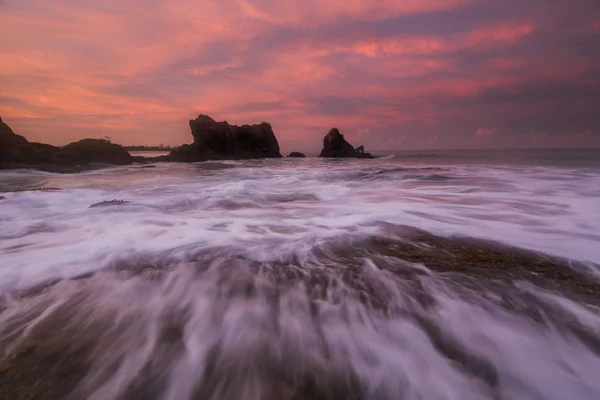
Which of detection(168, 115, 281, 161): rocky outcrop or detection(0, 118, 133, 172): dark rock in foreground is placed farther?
detection(168, 115, 281, 161): rocky outcrop

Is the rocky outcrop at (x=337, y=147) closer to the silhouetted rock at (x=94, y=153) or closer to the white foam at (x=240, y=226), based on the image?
the silhouetted rock at (x=94, y=153)

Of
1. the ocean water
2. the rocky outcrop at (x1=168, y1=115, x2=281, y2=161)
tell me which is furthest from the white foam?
the rocky outcrop at (x1=168, y1=115, x2=281, y2=161)

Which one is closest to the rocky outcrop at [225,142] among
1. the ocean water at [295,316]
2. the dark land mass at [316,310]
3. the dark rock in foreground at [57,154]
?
the dark rock in foreground at [57,154]

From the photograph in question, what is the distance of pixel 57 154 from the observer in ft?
72.8

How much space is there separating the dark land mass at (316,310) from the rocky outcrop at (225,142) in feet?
123

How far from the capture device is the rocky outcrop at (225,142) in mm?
41188

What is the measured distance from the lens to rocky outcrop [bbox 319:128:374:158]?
54.8 metres

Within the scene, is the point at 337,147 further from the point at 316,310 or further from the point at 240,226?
the point at 316,310

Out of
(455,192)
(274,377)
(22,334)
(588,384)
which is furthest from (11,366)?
(455,192)

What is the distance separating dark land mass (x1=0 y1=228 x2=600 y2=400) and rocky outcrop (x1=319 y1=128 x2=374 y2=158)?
5285 centimetres

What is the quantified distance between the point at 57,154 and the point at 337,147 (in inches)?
1669

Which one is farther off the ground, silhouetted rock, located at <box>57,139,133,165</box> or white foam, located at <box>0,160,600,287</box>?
silhouetted rock, located at <box>57,139,133,165</box>

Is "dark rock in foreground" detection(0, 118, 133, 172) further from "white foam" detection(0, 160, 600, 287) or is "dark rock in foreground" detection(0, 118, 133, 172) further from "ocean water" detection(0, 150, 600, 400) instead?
"ocean water" detection(0, 150, 600, 400)

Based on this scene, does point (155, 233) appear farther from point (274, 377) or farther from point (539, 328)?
point (539, 328)
